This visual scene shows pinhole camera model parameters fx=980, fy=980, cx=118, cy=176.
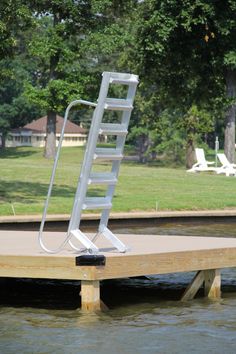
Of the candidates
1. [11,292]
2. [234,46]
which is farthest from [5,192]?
[234,46]

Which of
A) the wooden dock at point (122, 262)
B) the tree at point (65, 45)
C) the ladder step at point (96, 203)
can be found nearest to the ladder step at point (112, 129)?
the ladder step at point (96, 203)

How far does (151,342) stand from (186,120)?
46.7 meters

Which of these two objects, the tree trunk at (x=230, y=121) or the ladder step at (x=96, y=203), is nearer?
the ladder step at (x=96, y=203)

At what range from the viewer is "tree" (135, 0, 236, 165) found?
149 ft

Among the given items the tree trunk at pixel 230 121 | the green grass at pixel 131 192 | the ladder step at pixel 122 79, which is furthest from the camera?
the tree trunk at pixel 230 121

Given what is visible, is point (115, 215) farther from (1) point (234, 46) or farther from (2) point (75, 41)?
(2) point (75, 41)

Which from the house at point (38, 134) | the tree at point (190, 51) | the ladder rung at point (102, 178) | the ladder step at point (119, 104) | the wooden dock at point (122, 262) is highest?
the tree at point (190, 51)

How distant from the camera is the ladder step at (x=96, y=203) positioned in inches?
476

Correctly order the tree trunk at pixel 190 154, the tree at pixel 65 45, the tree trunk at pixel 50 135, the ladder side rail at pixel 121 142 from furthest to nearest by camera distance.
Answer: the tree trunk at pixel 50 135
the tree trunk at pixel 190 154
the tree at pixel 65 45
the ladder side rail at pixel 121 142

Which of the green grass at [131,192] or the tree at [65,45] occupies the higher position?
the tree at [65,45]

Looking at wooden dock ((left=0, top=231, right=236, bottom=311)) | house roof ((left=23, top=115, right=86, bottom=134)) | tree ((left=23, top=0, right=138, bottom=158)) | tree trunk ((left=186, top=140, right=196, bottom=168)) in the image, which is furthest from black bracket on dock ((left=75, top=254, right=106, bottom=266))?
house roof ((left=23, top=115, right=86, bottom=134))

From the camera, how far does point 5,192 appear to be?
2617 centimetres

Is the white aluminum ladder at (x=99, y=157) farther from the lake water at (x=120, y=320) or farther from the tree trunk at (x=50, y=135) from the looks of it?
the tree trunk at (x=50, y=135)

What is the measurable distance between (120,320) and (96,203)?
151 cm
